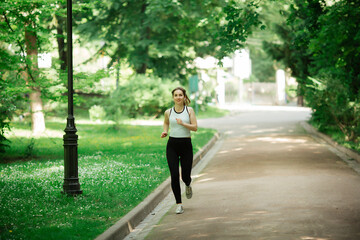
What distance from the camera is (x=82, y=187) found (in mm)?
10570

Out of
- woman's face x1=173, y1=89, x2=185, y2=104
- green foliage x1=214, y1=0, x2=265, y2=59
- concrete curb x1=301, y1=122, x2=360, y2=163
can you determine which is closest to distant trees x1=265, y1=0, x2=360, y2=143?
concrete curb x1=301, y1=122, x2=360, y2=163

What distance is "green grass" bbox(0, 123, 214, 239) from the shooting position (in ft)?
24.6

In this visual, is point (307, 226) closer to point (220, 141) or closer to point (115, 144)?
point (115, 144)

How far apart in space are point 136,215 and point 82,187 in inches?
95.7

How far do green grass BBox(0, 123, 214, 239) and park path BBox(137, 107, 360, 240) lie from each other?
900 millimetres

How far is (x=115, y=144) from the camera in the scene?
1967 centimetres

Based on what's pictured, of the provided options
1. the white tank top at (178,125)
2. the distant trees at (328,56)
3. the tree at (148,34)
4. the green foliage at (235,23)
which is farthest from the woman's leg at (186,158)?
the tree at (148,34)

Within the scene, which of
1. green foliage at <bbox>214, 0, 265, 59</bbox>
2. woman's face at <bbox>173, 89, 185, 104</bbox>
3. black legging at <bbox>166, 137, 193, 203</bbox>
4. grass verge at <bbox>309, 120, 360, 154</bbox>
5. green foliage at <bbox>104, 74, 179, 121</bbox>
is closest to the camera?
woman's face at <bbox>173, 89, 185, 104</bbox>

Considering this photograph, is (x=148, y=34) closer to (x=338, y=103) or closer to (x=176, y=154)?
(x=338, y=103)

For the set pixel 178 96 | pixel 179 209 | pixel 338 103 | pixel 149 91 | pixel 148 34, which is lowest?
pixel 179 209

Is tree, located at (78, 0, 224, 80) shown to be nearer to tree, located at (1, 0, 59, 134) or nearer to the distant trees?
the distant trees

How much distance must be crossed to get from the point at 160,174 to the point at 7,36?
5.10 m

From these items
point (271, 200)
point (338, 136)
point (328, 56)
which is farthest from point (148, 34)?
point (271, 200)

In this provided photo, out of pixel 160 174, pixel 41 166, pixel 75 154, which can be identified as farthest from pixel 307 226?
pixel 41 166
